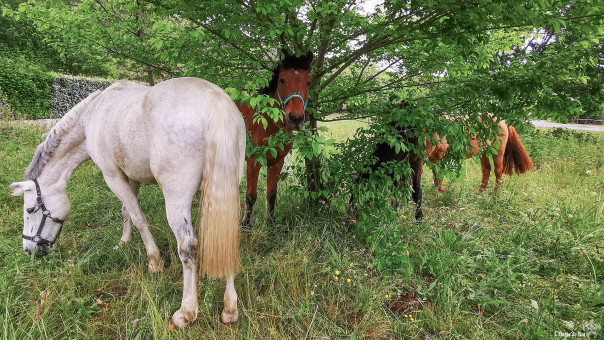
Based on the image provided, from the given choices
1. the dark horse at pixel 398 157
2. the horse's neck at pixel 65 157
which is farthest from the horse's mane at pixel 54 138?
the dark horse at pixel 398 157

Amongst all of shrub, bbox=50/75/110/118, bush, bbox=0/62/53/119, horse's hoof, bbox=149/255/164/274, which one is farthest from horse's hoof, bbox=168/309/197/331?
shrub, bbox=50/75/110/118

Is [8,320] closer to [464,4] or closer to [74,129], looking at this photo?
[74,129]

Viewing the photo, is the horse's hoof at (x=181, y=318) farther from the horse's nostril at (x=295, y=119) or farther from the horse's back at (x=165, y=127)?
the horse's nostril at (x=295, y=119)

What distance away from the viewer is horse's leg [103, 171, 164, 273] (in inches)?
89.4

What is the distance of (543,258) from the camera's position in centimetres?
277

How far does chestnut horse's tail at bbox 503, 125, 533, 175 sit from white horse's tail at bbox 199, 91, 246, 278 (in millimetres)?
5255

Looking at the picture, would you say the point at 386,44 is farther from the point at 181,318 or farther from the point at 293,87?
the point at 181,318

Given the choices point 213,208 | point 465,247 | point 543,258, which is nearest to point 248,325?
point 213,208

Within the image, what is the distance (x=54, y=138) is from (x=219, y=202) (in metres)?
2.00

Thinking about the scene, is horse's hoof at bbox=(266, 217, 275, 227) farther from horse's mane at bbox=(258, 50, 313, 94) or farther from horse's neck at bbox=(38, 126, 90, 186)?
horse's neck at bbox=(38, 126, 90, 186)

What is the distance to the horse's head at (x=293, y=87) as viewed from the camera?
2.47m

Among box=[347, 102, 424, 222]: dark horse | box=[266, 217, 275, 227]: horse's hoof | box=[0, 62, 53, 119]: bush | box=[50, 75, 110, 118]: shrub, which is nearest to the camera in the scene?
box=[347, 102, 424, 222]: dark horse

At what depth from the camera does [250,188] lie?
336 cm

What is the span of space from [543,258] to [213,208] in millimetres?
3299
